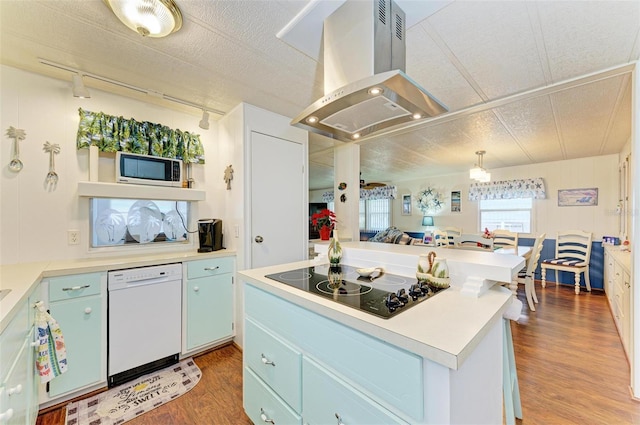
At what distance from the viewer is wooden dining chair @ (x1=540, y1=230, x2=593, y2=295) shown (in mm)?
4059

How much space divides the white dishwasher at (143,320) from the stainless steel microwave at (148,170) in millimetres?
758

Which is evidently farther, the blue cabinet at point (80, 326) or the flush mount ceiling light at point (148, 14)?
the blue cabinet at point (80, 326)

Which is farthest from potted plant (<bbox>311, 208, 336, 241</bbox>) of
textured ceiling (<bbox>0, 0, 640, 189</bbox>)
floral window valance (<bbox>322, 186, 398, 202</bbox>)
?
floral window valance (<bbox>322, 186, 398, 202</bbox>)

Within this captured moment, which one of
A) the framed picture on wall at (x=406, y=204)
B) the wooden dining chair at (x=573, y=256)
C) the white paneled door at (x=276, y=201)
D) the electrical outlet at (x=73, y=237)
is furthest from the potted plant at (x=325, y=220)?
the framed picture on wall at (x=406, y=204)

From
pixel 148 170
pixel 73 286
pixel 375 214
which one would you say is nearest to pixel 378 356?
pixel 73 286

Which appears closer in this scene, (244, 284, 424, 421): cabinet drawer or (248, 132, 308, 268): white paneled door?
(244, 284, 424, 421): cabinet drawer

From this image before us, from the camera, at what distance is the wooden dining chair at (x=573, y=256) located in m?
4.06

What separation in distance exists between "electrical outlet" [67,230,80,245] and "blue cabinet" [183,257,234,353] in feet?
2.77

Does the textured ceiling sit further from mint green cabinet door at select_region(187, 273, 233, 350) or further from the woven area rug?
the woven area rug

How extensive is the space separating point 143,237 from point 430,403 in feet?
8.45

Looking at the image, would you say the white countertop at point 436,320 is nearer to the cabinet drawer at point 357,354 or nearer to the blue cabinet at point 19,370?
the cabinet drawer at point 357,354

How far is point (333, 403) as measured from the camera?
987 millimetres

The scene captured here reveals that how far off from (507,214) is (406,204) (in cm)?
223

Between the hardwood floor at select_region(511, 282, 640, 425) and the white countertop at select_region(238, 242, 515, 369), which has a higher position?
the white countertop at select_region(238, 242, 515, 369)
